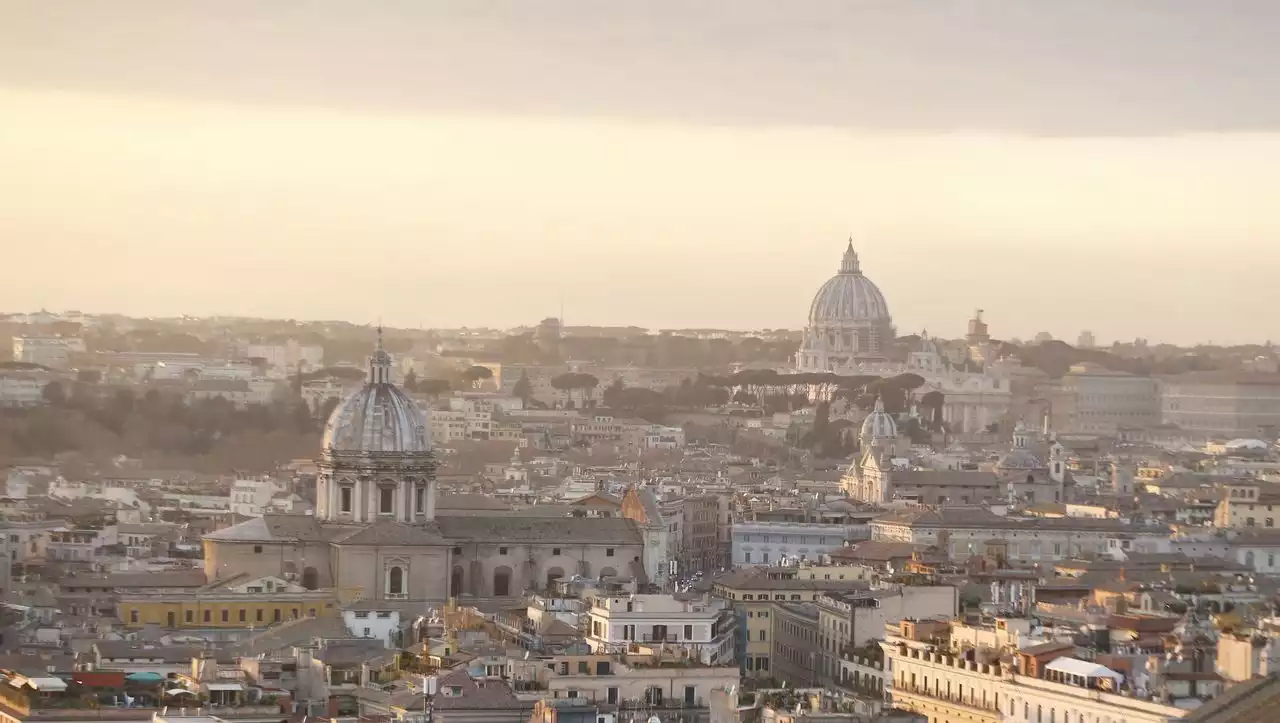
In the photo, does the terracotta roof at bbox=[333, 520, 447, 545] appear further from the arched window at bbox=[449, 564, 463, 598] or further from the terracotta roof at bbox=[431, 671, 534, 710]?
the terracotta roof at bbox=[431, 671, 534, 710]

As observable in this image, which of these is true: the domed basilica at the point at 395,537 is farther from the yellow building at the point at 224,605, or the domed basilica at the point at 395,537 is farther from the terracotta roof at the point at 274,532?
the yellow building at the point at 224,605

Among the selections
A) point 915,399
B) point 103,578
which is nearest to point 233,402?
point 915,399

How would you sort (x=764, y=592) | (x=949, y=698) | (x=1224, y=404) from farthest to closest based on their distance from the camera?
(x=1224, y=404), (x=764, y=592), (x=949, y=698)

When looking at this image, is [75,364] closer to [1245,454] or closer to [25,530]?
[1245,454]

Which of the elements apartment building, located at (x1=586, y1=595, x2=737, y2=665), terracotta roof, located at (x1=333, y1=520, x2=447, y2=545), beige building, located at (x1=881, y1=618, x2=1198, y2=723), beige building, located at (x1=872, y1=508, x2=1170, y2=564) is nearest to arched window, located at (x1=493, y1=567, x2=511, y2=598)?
terracotta roof, located at (x1=333, y1=520, x2=447, y2=545)

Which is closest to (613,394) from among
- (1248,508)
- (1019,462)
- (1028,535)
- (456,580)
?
(1019,462)

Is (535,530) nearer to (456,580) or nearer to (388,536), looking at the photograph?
(456,580)
